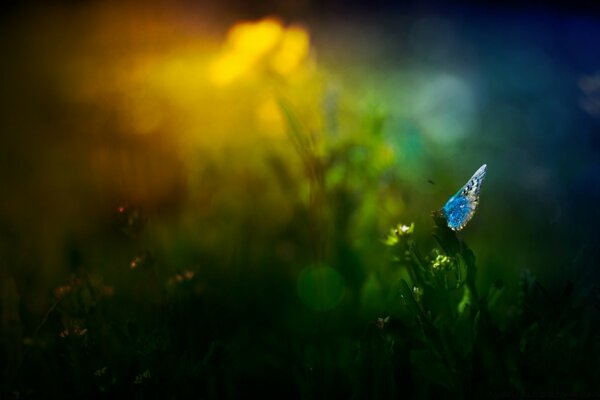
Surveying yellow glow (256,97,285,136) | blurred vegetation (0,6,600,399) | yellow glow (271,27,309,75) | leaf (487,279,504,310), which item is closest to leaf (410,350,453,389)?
blurred vegetation (0,6,600,399)

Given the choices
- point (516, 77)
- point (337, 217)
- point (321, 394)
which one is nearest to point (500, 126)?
point (516, 77)

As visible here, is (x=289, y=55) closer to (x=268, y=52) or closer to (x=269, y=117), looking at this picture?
(x=268, y=52)

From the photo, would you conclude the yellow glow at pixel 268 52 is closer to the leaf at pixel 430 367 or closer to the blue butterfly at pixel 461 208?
the blue butterfly at pixel 461 208

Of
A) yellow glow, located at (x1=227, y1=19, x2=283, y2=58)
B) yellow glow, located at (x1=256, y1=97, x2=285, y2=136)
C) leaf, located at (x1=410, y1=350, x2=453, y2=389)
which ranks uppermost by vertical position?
yellow glow, located at (x1=256, y1=97, x2=285, y2=136)

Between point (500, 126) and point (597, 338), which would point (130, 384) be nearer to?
point (597, 338)

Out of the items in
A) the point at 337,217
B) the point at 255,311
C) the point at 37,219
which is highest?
the point at 37,219

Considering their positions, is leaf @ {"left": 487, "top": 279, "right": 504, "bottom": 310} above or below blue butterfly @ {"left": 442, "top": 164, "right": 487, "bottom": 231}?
below

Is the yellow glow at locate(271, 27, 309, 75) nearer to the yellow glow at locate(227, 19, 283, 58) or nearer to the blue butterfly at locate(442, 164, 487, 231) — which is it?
the yellow glow at locate(227, 19, 283, 58)
